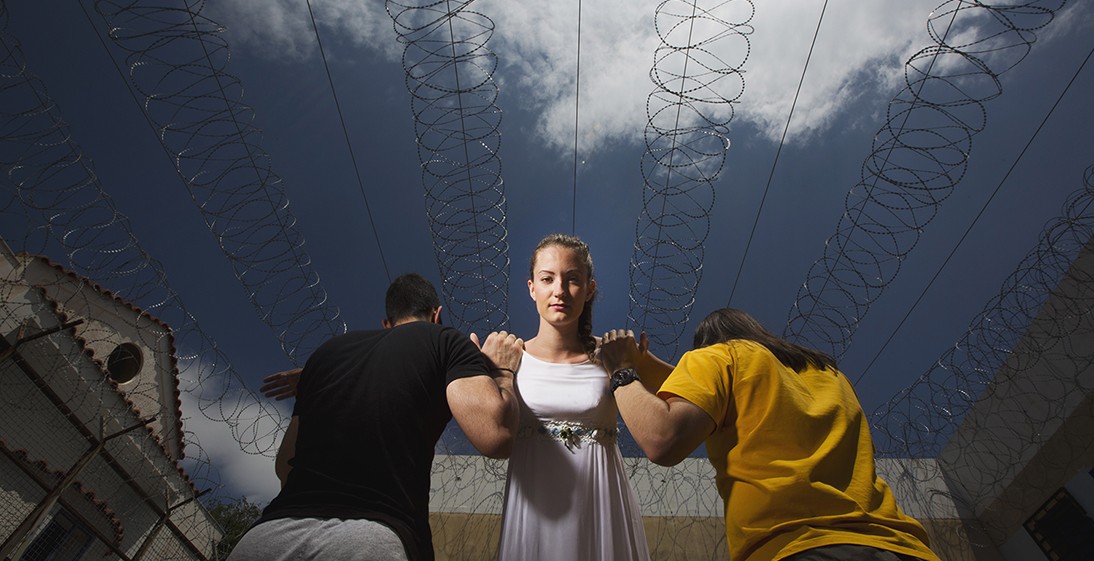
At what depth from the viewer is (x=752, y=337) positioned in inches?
77.0

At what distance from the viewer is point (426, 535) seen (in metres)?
1.48

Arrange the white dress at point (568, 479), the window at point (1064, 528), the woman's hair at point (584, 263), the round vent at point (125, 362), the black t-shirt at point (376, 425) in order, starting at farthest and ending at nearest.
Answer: the round vent at point (125, 362) < the window at point (1064, 528) < the woman's hair at point (584, 263) < the white dress at point (568, 479) < the black t-shirt at point (376, 425)

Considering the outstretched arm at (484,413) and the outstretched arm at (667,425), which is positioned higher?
the outstretched arm at (667,425)

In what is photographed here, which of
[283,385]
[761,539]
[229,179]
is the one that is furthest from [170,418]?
[761,539]

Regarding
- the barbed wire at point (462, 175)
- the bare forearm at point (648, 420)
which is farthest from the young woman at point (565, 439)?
the barbed wire at point (462, 175)

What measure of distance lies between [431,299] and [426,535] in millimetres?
957

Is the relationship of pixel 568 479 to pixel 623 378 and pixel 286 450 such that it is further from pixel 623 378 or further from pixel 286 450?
pixel 286 450

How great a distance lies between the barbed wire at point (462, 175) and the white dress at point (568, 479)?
1777mm

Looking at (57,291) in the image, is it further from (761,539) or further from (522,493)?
(761,539)

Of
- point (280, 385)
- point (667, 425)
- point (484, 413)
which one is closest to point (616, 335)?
point (667, 425)

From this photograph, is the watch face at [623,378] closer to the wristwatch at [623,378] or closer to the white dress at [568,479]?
the wristwatch at [623,378]

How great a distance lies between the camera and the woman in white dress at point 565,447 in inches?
71.4

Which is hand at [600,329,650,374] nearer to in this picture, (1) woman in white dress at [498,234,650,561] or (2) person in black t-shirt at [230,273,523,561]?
(1) woman in white dress at [498,234,650,561]

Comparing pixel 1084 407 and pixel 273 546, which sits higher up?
pixel 1084 407
